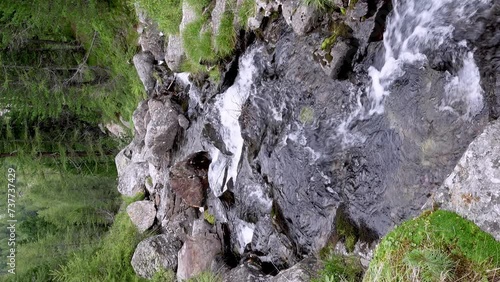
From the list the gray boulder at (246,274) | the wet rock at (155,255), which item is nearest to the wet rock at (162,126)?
the wet rock at (155,255)

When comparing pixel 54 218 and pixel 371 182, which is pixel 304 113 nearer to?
pixel 371 182

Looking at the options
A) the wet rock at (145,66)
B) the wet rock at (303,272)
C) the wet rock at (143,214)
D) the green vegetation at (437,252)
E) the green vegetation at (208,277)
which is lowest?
the wet rock at (143,214)

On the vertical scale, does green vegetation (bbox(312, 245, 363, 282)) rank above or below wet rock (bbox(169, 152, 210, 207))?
above

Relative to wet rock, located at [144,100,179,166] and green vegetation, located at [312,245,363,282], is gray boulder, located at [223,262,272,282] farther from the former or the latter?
wet rock, located at [144,100,179,166]

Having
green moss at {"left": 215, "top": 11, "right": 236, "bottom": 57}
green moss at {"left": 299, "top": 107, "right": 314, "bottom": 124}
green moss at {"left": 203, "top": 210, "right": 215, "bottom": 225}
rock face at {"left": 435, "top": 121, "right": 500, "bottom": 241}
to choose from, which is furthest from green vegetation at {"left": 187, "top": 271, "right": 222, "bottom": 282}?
rock face at {"left": 435, "top": 121, "right": 500, "bottom": 241}

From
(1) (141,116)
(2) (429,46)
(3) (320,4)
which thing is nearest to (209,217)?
(1) (141,116)

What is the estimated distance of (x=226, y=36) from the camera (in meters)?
11.0

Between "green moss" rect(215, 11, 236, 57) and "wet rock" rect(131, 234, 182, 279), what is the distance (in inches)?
262

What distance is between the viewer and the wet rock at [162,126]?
14281mm

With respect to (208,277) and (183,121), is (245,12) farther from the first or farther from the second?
(208,277)

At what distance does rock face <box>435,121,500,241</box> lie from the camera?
5414mm

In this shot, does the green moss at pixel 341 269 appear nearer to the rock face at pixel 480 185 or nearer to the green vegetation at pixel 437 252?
the green vegetation at pixel 437 252

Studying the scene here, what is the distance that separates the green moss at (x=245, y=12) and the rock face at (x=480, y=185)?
6.21 meters

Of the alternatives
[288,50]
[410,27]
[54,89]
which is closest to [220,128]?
[288,50]
